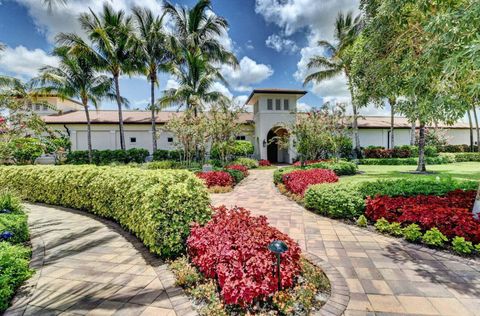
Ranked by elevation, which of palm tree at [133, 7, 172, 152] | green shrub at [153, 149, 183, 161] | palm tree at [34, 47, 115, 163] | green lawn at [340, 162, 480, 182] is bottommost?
green lawn at [340, 162, 480, 182]

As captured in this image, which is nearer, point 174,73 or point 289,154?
point 174,73

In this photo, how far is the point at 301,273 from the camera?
138 inches

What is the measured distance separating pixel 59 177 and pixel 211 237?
7.51 m

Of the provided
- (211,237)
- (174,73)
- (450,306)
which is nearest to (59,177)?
(211,237)

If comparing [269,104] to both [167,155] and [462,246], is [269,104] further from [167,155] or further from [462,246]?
[462,246]

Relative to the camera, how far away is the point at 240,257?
320 centimetres

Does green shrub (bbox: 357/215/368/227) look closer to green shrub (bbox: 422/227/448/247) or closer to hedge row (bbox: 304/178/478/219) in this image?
hedge row (bbox: 304/178/478/219)

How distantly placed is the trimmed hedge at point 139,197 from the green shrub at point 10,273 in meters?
1.76

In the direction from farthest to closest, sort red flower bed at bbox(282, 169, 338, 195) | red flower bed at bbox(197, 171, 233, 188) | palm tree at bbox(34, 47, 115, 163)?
palm tree at bbox(34, 47, 115, 163) → red flower bed at bbox(197, 171, 233, 188) → red flower bed at bbox(282, 169, 338, 195)

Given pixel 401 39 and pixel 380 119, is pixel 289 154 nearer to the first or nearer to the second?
pixel 380 119

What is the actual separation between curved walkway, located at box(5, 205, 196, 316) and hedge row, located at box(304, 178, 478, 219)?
4.54 metres

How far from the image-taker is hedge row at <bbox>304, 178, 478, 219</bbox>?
6.27 meters

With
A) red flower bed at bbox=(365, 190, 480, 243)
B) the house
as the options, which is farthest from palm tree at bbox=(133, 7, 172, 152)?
red flower bed at bbox=(365, 190, 480, 243)

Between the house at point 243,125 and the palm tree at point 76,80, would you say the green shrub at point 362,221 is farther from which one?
the palm tree at point 76,80
